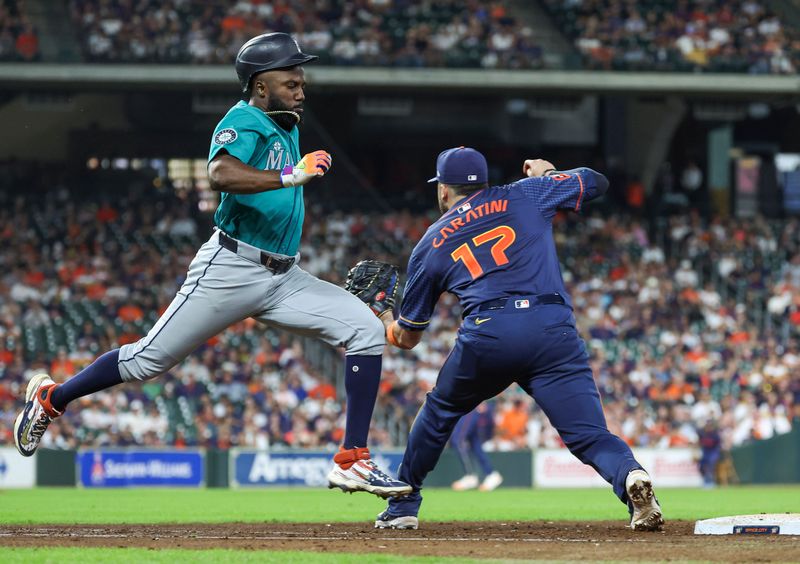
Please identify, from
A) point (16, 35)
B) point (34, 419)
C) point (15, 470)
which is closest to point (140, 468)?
point (15, 470)

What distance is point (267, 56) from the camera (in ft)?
21.9

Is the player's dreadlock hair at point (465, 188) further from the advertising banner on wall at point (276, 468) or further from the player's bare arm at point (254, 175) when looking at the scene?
the advertising banner on wall at point (276, 468)

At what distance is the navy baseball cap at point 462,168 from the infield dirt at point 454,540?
6.19 feet

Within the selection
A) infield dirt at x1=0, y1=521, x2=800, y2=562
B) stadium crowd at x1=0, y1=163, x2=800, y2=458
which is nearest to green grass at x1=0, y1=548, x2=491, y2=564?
infield dirt at x1=0, y1=521, x2=800, y2=562

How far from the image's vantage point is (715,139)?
3017 cm

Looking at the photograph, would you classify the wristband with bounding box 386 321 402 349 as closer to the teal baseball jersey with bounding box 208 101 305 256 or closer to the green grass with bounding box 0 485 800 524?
the teal baseball jersey with bounding box 208 101 305 256

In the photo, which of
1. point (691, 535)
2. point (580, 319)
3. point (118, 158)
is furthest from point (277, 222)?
point (118, 158)

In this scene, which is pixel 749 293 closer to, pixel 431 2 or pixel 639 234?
pixel 639 234

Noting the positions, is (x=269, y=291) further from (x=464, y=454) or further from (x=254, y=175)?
(x=464, y=454)

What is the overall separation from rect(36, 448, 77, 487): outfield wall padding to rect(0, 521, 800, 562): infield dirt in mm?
11792

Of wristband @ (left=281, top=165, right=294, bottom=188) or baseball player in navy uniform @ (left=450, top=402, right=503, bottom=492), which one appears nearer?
wristband @ (left=281, top=165, right=294, bottom=188)

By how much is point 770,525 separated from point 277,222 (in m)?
2.98

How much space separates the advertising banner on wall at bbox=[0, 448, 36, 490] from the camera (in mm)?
18609

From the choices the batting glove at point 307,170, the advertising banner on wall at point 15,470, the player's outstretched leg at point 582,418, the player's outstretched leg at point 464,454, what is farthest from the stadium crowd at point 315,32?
the batting glove at point 307,170
